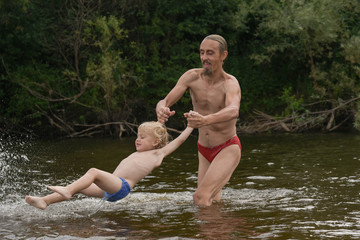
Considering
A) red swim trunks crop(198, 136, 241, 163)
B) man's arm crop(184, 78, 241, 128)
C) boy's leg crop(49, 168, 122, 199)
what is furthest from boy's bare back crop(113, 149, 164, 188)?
man's arm crop(184, 78, 241, 128)

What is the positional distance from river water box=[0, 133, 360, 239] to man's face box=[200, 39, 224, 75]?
5.89ft

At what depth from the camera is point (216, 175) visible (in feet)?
25.8

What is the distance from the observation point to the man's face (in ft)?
25.3

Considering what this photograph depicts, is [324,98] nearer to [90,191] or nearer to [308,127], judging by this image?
[308,127]

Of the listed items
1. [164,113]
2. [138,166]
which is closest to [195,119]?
[164,113]

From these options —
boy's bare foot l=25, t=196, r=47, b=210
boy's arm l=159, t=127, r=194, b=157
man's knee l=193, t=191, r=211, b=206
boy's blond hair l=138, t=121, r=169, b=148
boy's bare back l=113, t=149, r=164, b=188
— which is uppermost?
boy's blond hair l=138, t=121, r=169, b=148

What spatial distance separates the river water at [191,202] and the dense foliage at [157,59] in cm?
512

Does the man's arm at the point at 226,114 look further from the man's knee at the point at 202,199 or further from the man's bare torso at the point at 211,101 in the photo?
the man's knee at the point at 202,199

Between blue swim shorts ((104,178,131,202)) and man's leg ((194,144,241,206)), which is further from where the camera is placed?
man's leg ((194,144,241,206))

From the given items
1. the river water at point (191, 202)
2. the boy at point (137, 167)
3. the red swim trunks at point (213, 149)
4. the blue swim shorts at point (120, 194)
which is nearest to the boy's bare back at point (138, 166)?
the boy at point (137, 167)

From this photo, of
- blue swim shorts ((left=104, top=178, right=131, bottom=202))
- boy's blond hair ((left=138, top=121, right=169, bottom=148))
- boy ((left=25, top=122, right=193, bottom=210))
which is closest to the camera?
boy ((left=25, top=122, right=193, bottom=210))

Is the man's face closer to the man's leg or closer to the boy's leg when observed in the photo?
the man's leg

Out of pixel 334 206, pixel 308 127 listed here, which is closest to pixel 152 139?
pixel 334 206

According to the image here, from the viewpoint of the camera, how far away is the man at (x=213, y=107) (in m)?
7.78
